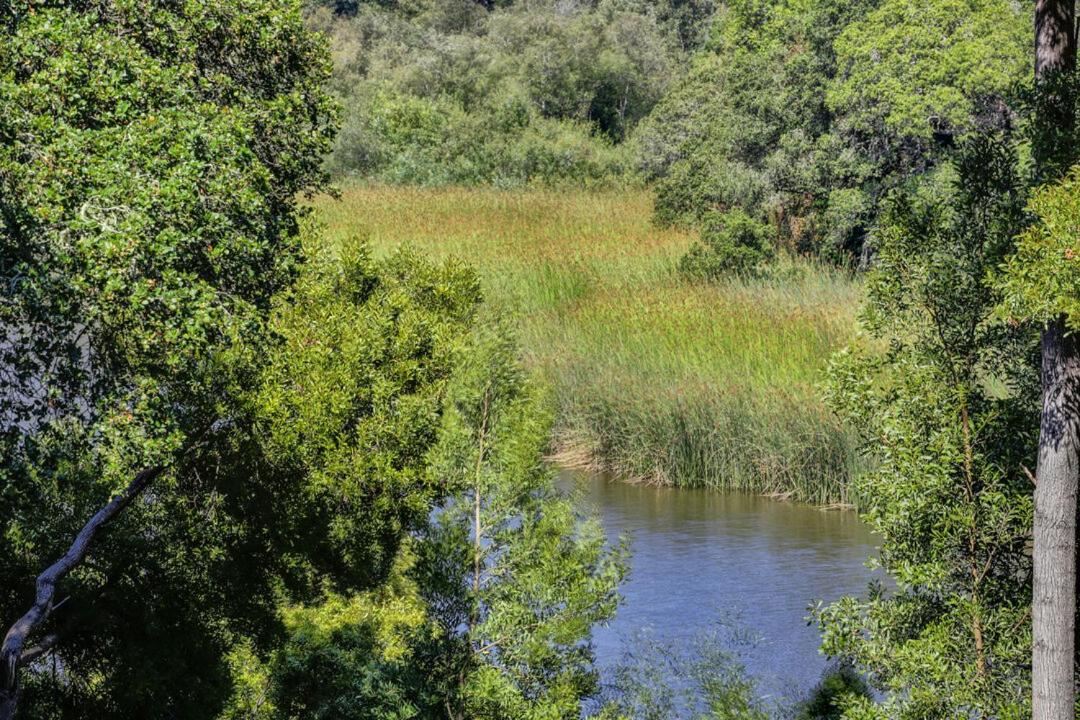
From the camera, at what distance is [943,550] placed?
8.79 metres

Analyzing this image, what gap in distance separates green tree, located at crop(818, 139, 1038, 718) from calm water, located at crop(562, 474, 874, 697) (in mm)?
3174

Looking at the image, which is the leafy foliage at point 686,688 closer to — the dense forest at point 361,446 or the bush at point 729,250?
the dense forest at point 361,446

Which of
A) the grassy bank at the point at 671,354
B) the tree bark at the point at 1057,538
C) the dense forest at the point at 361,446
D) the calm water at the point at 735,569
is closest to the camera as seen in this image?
the dense forest at the point at 361,446

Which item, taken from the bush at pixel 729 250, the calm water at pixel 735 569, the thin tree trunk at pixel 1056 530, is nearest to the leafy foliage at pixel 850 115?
the bush at pixel 729 250

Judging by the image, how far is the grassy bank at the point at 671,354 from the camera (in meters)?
18.6

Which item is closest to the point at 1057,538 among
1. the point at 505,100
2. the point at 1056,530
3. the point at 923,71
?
the point at 1056,530

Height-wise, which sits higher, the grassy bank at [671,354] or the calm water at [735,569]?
the grassy bank at [671,354]

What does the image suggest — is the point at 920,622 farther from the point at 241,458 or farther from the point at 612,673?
the point at 241,458

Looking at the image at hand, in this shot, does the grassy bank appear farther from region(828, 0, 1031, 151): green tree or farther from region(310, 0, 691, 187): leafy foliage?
region(310, 0, 691, 187): leafy foliage

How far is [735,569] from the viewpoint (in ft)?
53.2

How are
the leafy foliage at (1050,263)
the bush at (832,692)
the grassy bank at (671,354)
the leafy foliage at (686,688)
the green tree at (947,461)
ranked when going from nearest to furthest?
the leafy foliage at (1050,263)
the green tree at (947,461)
the bush at (832,692)
the leafy foliage at (686,688)
the grassy bank at (671,354)

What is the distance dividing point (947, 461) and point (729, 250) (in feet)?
56.1

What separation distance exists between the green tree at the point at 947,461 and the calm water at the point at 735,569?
3.17m

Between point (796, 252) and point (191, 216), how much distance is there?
21183 mm
